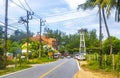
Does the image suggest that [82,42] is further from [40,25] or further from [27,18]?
[27,18]

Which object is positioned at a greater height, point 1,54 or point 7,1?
point 7,1

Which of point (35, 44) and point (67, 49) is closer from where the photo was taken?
point (35, 44)

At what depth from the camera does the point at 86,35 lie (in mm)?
191125

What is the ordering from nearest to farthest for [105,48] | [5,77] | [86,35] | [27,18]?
1. [5,77]
2. [27,18]
3. [105,48]
4. [86,35]

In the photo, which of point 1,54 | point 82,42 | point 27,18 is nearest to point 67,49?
point 82,42

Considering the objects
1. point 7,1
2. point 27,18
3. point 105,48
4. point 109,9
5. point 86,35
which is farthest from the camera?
point 86,35

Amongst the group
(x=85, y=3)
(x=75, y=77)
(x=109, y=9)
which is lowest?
(x=75, y=77)

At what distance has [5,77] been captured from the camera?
95.1ft

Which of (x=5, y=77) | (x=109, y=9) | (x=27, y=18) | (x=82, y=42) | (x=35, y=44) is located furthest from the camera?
(x=82, y=42)

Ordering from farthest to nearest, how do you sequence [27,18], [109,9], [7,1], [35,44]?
1. [35,44]
2. [27,18]
3. [7,1]
4. [109,9]

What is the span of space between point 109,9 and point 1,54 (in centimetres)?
2505

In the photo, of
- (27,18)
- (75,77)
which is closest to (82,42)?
(27,18)

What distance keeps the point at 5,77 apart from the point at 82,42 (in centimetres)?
13686

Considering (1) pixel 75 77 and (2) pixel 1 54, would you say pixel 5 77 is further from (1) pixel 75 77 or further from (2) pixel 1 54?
(2) pixel 1 54
